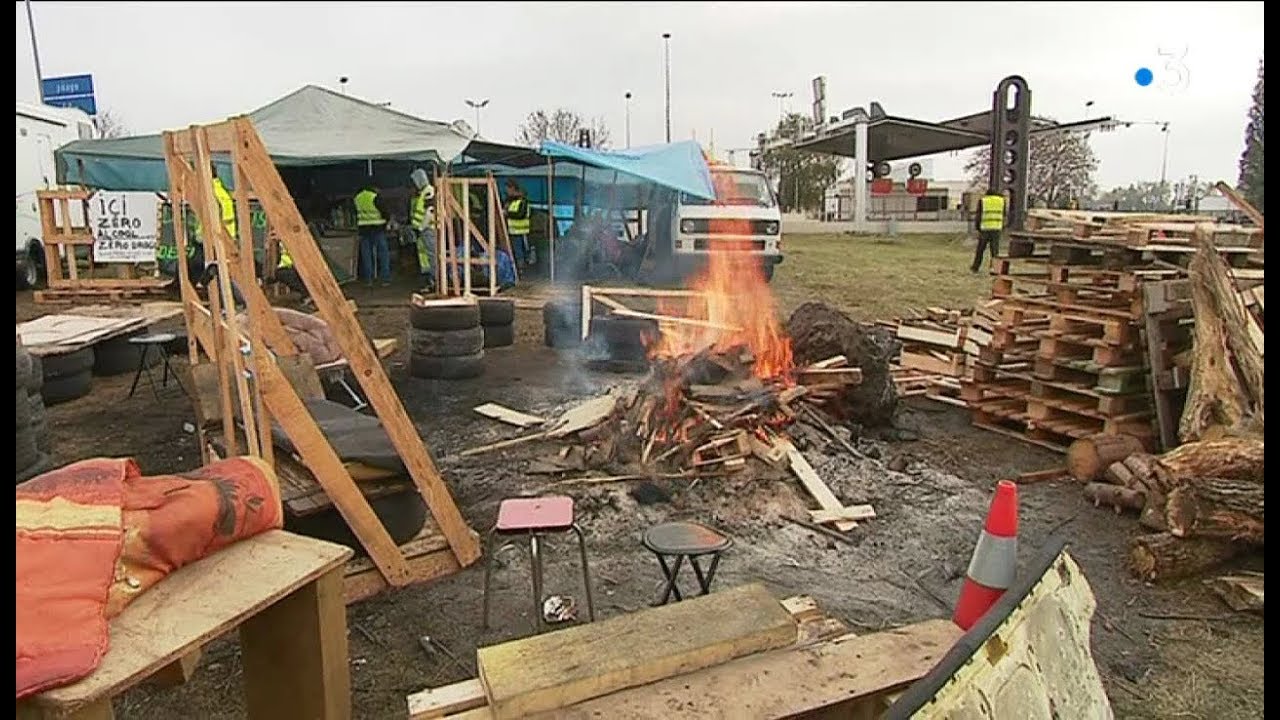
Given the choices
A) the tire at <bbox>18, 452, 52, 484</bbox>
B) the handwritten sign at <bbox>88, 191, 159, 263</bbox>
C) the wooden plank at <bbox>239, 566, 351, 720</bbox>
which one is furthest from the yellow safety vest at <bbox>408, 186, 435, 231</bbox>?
the wooden plank at <bbox>239, 566, 351, 720</bbox>

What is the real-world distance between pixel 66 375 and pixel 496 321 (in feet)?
15.8

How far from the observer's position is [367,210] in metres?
16.2

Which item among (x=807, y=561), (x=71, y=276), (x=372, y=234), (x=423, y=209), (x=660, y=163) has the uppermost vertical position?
(x=660, y=163)

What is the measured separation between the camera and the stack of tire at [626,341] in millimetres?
9531

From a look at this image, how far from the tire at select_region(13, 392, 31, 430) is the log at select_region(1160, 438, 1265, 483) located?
664 centimetres

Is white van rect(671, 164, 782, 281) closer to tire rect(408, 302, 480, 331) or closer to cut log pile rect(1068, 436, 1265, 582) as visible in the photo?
tire rect(408, 302, 480, 331)

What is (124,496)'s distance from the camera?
2.36m

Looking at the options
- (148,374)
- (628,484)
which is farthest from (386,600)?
(148,374)

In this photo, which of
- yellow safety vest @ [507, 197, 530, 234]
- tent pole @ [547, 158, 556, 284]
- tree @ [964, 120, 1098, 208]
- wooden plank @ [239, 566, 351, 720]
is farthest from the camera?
tree @ [964, 120, 1098, 208]

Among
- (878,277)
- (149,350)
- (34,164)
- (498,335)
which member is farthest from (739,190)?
(34,164)

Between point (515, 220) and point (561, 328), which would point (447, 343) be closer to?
point (561, 328)

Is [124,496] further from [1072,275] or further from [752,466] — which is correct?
[1072,275]

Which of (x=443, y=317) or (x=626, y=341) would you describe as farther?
(x=626, y=341)

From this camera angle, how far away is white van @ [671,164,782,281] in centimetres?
1680
